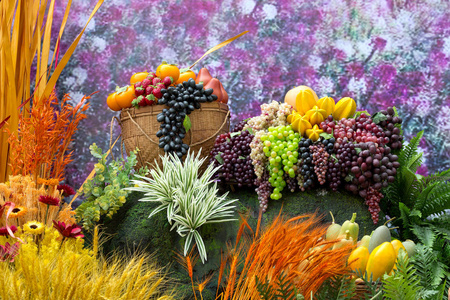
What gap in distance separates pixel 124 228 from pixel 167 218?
0.18m

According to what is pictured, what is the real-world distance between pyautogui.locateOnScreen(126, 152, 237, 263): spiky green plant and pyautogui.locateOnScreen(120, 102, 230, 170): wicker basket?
0.31 metres

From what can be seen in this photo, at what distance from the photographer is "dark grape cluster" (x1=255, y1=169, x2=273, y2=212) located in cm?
157

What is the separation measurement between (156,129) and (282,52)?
5.21ft

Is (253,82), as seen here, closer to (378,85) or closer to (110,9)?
(378,85)

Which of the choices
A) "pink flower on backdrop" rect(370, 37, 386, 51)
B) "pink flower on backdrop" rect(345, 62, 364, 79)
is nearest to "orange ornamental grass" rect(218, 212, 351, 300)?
"pink flower on backdrop" rect(345, 62, 364, 79)

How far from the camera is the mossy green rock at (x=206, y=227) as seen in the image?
4.88ft

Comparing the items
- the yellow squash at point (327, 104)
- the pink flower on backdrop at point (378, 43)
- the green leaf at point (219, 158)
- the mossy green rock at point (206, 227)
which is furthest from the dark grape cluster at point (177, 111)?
the pink flower on backdrop at point (378, 43)

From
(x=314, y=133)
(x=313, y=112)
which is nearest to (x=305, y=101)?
(x=313, y=112)

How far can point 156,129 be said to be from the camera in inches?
72.8

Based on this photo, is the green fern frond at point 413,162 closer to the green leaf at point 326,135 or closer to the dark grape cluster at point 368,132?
the dark grape cluster at point 368,132

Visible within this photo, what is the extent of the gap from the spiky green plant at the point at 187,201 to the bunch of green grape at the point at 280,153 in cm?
19

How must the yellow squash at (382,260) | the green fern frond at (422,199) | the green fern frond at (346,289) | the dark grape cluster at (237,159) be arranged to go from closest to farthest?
the green fern frond at (346,289)
the yellow squash at (382,260)
the green fern frond at (422,199)
the dark grape cluster at (237,159)

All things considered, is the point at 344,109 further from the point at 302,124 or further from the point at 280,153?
the point at 280,153

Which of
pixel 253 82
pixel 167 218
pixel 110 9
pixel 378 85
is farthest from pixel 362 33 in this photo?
pixel 167 218
